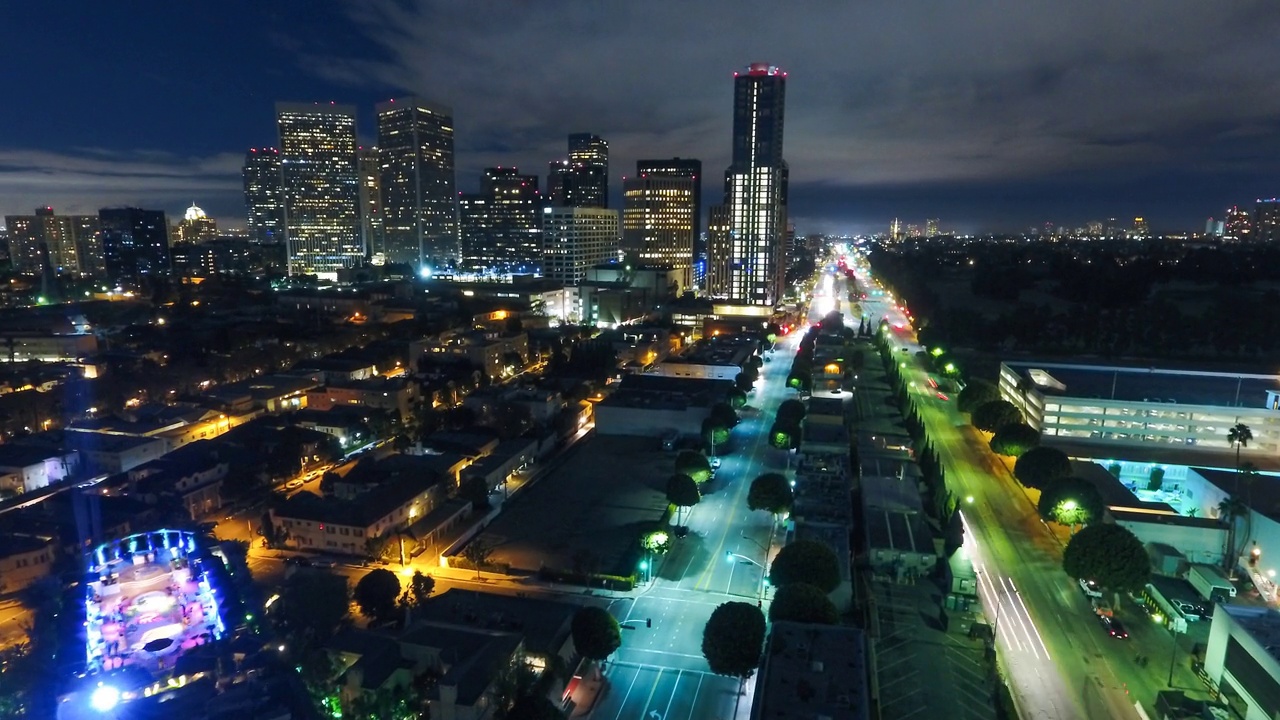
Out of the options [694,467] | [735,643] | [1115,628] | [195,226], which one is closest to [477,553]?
[735,643]

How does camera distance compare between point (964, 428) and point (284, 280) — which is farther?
point (284, 280)

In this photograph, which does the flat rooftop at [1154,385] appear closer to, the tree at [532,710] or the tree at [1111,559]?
the tree at [1111,559]

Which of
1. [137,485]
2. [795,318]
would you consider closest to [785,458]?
[137,485]

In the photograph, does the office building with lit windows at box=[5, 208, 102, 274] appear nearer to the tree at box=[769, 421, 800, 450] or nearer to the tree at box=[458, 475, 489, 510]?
the tree at box=[458, 475, 489, 510]

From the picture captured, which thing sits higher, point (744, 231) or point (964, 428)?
point (744, 231)

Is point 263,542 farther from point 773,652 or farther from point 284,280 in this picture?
point 284,280

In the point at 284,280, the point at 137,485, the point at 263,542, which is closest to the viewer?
the point at 263,542
